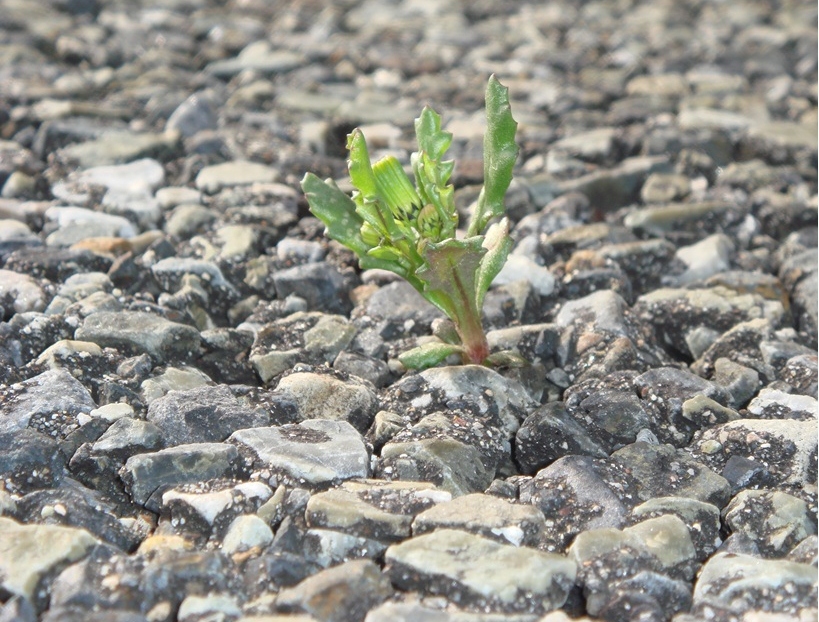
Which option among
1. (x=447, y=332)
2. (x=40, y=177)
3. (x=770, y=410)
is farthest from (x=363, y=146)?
(x=40, y=177)

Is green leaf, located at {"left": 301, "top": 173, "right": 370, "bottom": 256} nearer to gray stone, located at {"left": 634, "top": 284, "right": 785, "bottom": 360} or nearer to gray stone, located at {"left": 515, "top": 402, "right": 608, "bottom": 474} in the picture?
gray stone, located at {"left": 515, "top": 402, "right": 608, "bottom": 474}

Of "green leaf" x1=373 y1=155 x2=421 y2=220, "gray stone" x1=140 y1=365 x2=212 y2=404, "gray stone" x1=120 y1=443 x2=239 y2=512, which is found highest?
"green leaf" x1=373 y1=155 x2=421 y2=220

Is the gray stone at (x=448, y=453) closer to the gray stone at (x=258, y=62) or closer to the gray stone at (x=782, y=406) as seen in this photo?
the gray stone at (x=782, y=406)

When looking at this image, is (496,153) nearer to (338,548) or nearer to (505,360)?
(505,360)

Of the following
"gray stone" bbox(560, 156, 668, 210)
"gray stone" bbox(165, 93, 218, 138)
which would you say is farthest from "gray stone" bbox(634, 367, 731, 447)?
"gray stone" bbox(165, 93, 218, 138)

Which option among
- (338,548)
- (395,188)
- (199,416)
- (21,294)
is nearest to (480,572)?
(338,548)

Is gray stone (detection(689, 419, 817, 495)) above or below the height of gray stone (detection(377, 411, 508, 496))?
below

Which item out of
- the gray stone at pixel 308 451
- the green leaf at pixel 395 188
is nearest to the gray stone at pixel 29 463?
the gray stone at pixel 308 451
